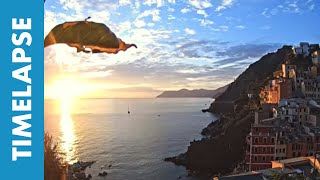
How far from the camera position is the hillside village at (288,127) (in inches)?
860

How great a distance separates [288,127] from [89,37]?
104 feet

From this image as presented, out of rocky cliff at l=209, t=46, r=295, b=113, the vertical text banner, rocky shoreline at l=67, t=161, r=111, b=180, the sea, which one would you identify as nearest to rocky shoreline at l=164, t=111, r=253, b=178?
the sea

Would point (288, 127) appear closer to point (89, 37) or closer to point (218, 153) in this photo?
point (218, 153)

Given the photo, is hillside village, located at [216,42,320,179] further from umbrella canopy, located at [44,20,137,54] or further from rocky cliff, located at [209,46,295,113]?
rocky cliff, located at [209,46,295,113]

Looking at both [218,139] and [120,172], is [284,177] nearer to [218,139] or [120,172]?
[120,172]

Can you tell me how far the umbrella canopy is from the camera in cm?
Result: 167

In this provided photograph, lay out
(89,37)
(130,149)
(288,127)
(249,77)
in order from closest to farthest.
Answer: (89,37) < (288,127) < (130,149) < (249,77)

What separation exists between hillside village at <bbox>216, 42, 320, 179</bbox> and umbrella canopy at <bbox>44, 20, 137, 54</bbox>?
17.0 metres

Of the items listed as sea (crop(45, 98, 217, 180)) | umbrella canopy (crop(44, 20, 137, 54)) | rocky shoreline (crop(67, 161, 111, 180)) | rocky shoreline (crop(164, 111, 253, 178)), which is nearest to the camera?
umbrella canopy (crop(44, 20, 137, 54))

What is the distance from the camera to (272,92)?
41.4 m

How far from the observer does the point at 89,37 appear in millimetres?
1688

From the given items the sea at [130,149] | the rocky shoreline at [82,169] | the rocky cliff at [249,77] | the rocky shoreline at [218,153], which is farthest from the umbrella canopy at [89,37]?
the rocky cliff at [249,77]

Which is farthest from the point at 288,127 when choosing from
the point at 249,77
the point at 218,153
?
the point at 249,77

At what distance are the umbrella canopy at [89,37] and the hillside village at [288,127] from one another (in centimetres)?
1704
